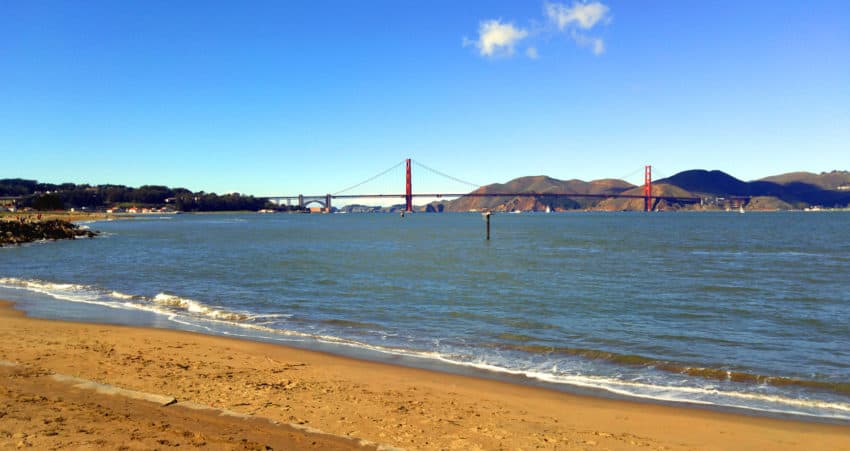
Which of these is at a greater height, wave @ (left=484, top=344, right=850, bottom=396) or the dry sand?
the dry sand

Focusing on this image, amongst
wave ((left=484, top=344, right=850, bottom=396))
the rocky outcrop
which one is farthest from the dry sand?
the rocky outcrop

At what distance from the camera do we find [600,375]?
30.8 ft

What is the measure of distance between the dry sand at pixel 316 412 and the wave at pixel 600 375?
2.19ft

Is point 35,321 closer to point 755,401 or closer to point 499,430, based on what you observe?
point 499,430

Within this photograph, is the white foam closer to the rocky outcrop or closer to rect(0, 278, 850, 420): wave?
rect(0, 278, 850, 420): wave

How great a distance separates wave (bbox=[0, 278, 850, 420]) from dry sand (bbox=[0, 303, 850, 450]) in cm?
67

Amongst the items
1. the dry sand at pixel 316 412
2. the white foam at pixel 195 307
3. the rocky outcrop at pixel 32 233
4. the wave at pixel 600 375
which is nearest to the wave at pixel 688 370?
the wave at pixel 600 375

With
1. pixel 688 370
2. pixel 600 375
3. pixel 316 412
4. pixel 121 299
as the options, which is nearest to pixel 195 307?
pixel 121 299

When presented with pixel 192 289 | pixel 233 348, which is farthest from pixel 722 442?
pixel 192 289

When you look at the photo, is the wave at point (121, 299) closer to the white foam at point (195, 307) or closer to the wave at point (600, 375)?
the white foam at point (195, 307)

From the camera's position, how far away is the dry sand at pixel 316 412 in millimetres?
5590

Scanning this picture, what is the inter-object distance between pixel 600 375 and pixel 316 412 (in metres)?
5.07

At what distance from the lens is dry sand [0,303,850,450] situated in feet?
18.3

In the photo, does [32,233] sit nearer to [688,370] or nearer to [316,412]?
[316,412]
